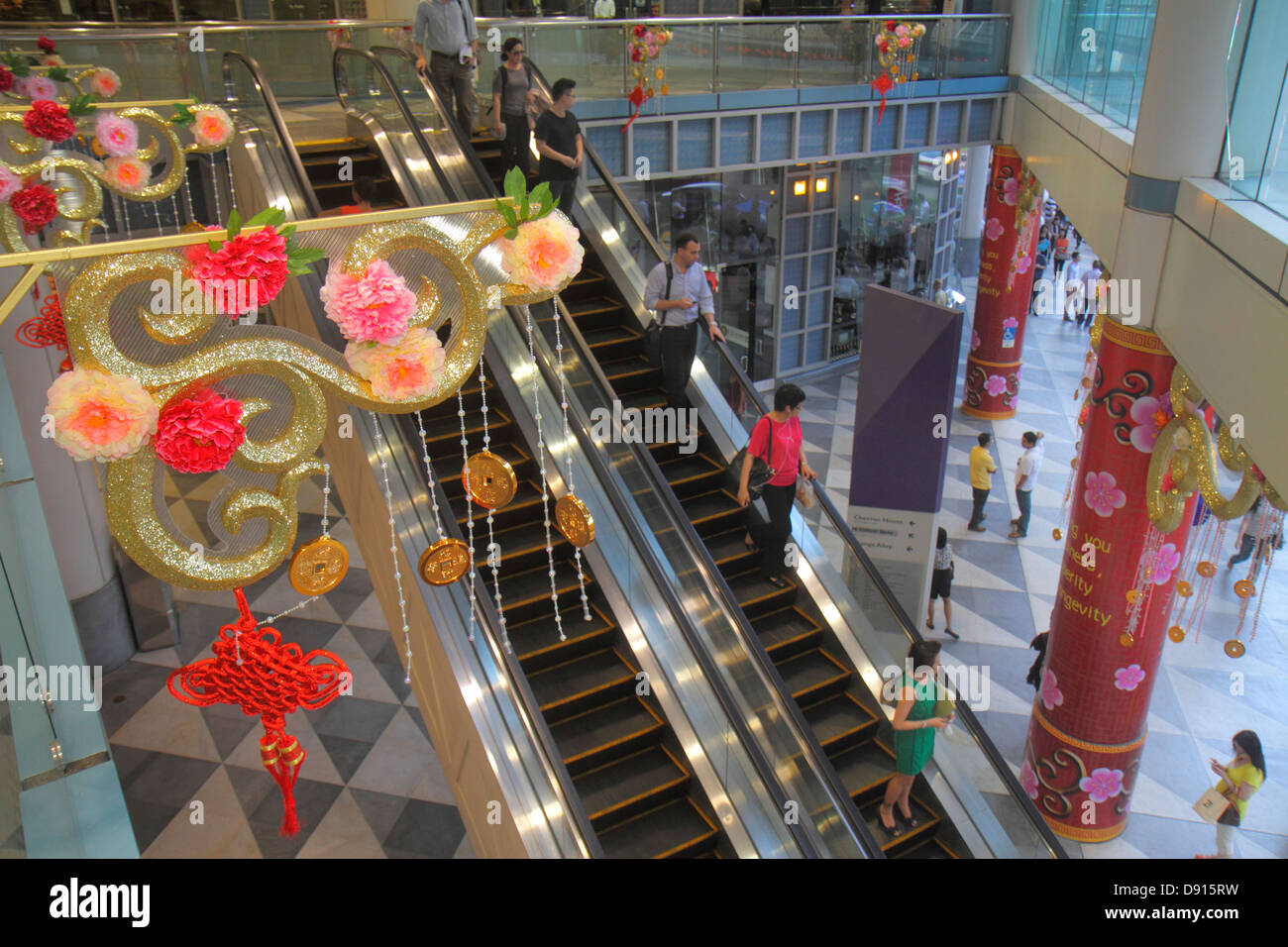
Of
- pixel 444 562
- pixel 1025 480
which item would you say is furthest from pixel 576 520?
pixel 1025 480

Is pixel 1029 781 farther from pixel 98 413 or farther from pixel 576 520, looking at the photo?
pixel 98 413

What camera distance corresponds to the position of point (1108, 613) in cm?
704

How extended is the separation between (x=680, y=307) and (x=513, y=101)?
8.81 feet

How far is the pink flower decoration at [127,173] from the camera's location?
18.4ft

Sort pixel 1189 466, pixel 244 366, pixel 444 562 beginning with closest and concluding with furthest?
pixel 244 366 → pixel 444 562 → pixel 1189 466

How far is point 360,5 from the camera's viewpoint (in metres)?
16.2

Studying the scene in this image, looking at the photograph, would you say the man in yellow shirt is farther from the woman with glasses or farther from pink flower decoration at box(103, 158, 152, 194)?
pink flower decoration at box(103, 158, 152, 194)

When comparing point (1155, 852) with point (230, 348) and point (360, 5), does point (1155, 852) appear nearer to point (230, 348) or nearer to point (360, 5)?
point (230, 348)

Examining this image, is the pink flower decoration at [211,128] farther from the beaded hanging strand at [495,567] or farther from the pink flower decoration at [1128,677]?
the pink flower decoration at [1128,677]

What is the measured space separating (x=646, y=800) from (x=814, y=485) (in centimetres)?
258

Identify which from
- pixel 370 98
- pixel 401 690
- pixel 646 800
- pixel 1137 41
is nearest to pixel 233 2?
pixel 370 98

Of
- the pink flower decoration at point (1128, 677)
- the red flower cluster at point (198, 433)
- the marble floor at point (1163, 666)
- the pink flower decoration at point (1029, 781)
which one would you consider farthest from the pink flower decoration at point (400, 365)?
the pink flower decoration at point (1029, 781)

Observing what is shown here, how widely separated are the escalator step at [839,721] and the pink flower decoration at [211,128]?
5.62 meters

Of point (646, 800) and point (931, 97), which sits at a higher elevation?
point (931, 97)
